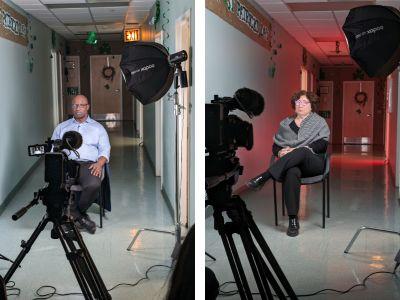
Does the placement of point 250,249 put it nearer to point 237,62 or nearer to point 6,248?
point 237,62

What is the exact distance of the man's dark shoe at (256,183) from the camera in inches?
55.3

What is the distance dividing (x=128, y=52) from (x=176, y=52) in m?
0.17

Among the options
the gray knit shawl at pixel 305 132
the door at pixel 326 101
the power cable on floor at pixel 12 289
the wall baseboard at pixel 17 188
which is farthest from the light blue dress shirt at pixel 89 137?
the door at pixel 326 101

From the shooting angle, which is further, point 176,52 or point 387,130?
point 176,52

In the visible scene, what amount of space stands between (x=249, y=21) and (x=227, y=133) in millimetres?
380

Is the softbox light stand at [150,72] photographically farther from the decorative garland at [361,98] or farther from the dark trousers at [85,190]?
the decorative garland at [361,98]

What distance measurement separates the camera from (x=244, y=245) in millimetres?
1542

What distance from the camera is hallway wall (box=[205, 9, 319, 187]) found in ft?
4.34

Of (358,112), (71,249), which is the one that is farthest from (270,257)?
(71,249)

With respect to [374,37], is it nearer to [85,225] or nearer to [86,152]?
[86,152]

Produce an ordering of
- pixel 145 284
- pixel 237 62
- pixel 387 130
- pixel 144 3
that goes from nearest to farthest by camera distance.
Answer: pixel 387 130 < pixel 237 62 < pixel 144 3 < pixel 145 284

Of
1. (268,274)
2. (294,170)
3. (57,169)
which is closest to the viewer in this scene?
(294,170)

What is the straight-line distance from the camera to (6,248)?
1395mm

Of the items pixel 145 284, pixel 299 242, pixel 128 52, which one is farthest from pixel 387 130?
pixel 145 284
